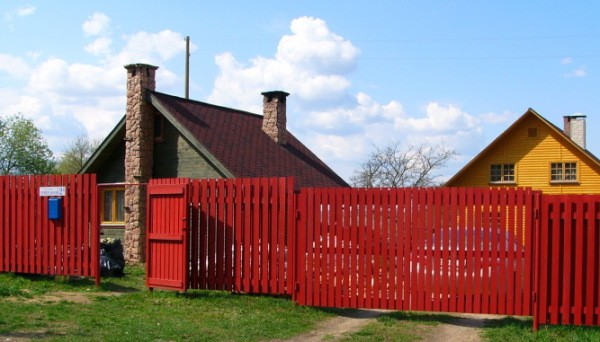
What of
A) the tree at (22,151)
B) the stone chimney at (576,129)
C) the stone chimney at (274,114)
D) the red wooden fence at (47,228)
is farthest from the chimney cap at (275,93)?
the tree at (22,151)

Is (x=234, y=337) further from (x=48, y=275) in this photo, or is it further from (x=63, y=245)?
(x=48, y=275)

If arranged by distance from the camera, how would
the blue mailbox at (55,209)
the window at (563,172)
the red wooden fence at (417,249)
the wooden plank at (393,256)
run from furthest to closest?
the window at (563,172), the blue mailbox at (55,209), the wooden plank at (393,256), the red wooden fence at (417,249)

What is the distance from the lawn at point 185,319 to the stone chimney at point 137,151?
7373mm

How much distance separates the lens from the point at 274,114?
86.7 feet

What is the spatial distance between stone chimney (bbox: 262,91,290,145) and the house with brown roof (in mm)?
2070

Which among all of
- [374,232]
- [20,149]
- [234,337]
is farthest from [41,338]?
[20,149]

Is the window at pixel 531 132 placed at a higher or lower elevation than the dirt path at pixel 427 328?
higher

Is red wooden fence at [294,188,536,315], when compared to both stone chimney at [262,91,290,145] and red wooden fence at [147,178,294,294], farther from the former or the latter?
stone chimney at [262,91,290,145]

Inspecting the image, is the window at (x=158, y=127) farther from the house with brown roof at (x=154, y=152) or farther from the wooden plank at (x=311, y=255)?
the wooden plank at (x=311, y=255)

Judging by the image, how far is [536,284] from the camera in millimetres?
10203

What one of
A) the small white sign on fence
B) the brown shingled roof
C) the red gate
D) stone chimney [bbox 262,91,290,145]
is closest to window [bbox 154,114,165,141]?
the brown shingled roof

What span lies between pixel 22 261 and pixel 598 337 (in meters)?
11.0

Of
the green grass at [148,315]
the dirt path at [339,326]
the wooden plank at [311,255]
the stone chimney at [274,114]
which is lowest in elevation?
the dirt path at [339,326]

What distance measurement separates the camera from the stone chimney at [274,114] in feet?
86.2
